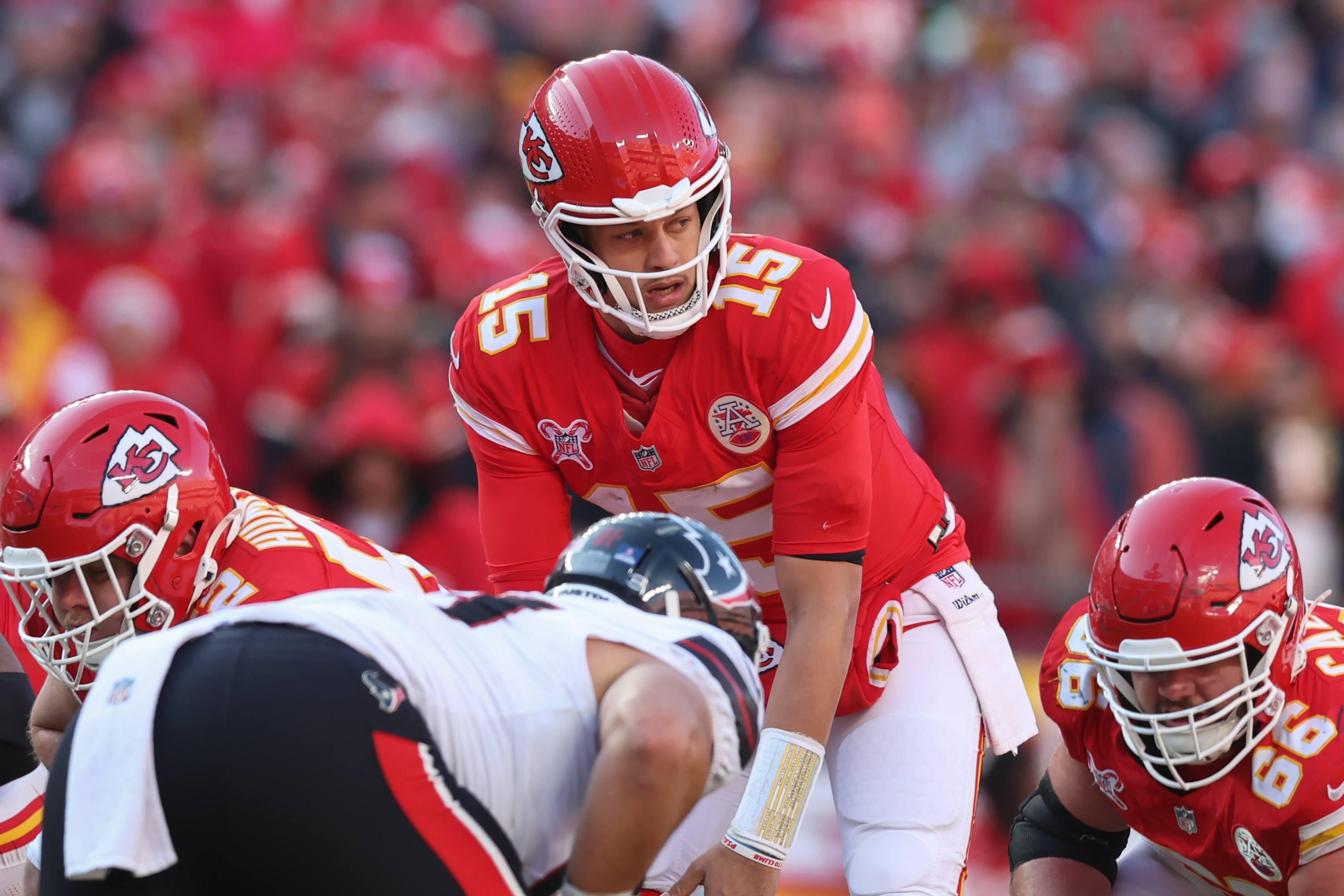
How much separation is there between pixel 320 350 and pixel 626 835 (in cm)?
532

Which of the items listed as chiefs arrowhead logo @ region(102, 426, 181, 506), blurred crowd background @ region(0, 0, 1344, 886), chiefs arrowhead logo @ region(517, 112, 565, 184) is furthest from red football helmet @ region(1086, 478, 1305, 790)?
blurred crowd background @ region(0, 0, 1344, 886)

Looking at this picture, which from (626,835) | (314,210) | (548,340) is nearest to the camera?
(626,835)

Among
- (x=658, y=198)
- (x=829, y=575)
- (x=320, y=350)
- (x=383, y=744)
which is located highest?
(x=658, y=198)

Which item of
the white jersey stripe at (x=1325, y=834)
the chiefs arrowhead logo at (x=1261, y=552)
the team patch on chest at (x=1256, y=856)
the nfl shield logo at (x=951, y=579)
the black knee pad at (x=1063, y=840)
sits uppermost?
the chiefs arrowhead logo at (x=1261, y=552)

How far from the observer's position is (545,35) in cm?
1074

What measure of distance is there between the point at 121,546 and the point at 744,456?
133 cm

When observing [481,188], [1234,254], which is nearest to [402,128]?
[481,188]

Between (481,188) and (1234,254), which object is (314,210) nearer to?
(481,188)

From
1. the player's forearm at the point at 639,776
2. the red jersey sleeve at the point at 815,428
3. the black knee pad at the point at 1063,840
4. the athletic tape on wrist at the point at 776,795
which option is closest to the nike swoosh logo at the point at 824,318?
the red jersey sleeve at the point at 815,428

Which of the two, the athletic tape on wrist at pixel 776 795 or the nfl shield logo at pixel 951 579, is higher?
the nfl shield logo at pixel 951 579

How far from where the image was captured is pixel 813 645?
3432 millimetres

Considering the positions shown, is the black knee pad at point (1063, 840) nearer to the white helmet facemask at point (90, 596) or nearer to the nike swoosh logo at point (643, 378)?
the nike swoosh logo at point (643, 378)

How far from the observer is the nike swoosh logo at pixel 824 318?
3506 millimetres

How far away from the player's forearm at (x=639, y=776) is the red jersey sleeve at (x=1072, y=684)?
57.0 inches
